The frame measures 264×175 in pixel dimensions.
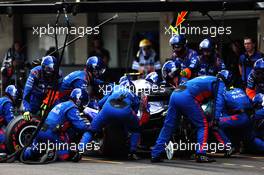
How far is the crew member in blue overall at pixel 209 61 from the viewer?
14.2 m

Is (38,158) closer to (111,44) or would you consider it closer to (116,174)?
(116,174)

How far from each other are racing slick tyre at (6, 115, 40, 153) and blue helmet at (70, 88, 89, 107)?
719 mm

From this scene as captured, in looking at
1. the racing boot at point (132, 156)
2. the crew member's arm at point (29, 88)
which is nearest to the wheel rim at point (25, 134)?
the crew member's arm at point (29, 88)

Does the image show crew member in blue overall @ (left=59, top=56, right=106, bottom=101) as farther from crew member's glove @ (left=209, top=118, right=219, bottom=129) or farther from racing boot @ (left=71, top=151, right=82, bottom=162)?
crew member's glove @ (left=209, top=118, right=219, bottom=129)

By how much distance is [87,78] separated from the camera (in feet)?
44.6

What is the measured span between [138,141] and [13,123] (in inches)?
80.0

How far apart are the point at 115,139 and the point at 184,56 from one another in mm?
2983

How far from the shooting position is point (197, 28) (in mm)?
18438

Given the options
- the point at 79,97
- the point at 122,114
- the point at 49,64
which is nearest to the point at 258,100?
the point at 122,114

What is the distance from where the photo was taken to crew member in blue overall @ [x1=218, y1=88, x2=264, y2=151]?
12.6 metres

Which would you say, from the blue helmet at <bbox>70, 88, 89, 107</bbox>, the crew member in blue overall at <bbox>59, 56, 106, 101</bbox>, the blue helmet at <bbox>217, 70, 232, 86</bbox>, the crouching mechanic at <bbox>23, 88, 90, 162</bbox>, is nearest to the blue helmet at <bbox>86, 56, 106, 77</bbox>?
the crew member in blue overall at <bbox>59, 56, 106, 101</bbox>

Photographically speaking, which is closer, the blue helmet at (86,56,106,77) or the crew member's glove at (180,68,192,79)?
the blue helmet at (86,56,106,77)

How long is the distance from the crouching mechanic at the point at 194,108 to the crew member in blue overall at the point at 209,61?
2133 millimetres

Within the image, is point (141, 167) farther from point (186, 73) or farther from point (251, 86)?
point (251, 86)
